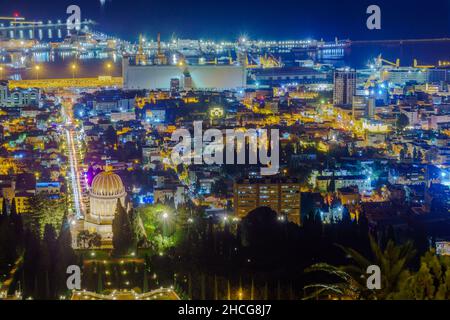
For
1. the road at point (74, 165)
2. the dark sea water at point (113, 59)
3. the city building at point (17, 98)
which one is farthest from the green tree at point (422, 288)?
the dark sea water at point (113, 59)

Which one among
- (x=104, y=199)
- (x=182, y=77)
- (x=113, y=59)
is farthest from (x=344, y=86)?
(x=104, y=199)

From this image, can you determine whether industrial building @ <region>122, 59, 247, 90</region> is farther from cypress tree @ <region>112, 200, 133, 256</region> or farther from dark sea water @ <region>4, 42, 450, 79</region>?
cypress tree @ <region>112, 200, 133, 256</region>

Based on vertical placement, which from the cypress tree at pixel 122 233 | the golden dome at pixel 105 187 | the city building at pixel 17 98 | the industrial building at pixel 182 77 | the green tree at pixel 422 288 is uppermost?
the industrial building at pixel 182 77

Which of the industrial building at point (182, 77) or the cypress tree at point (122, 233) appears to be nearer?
the cypress tree at point (122, 233)

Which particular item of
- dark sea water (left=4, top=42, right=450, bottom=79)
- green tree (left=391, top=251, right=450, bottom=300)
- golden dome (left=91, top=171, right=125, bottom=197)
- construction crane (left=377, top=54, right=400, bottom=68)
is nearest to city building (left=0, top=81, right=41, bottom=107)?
dark sea water (left=4, top=42, right=450, bottom=79)

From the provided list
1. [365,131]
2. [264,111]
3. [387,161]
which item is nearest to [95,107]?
[264,111]

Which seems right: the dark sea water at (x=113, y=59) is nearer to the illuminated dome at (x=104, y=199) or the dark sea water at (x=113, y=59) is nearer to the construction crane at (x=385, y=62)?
the construction crane at (x=385, y=62)

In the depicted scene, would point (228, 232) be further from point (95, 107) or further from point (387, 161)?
point (95, 107)
